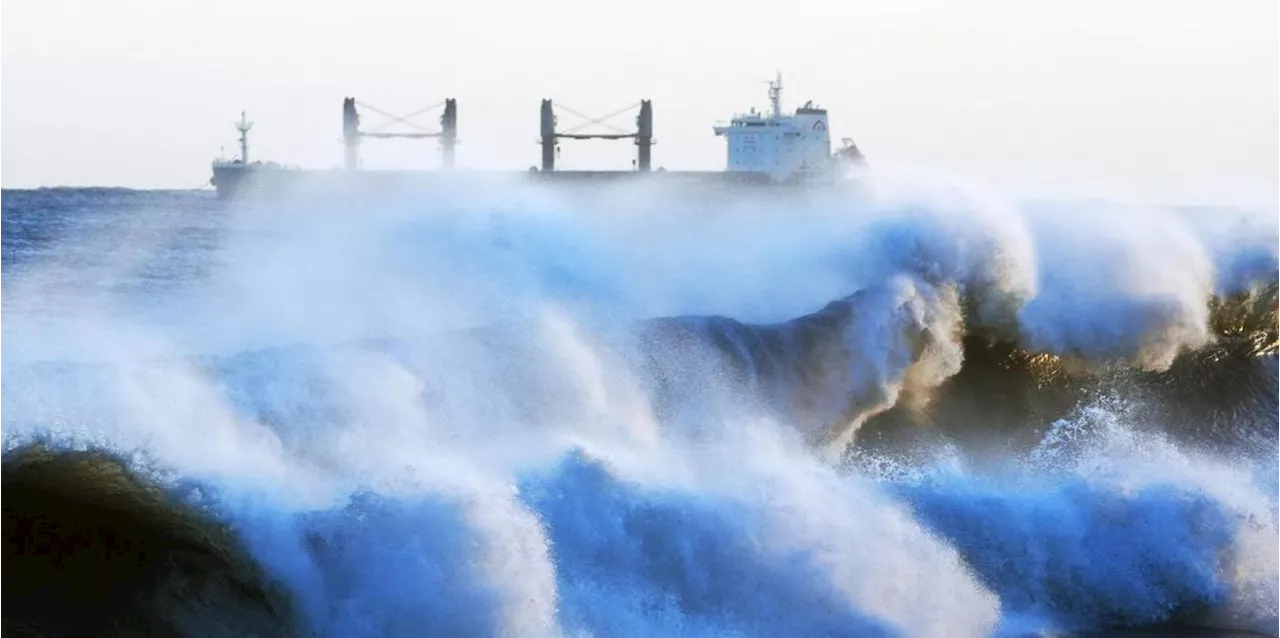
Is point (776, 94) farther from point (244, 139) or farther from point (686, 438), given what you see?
point (686, 438)

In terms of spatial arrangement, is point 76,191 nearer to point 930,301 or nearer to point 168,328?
point 168,328

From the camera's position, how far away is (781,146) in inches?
3895

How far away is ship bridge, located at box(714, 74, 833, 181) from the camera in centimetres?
9888

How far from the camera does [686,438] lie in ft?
54.6

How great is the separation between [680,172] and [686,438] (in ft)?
274

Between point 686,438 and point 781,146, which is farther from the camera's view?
point 781,146

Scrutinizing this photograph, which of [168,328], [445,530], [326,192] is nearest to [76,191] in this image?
[326,192]

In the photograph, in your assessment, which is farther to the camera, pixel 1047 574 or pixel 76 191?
pixel 76 191

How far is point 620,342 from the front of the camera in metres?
18.2

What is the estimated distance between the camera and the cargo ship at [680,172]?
314 feet

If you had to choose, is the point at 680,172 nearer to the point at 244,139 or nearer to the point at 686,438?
the point at 244,139

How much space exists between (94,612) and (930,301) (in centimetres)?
1196

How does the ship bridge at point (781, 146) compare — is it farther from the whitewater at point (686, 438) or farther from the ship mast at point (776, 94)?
the whitewater at point (686, 438)

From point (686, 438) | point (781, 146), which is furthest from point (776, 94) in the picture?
point (686, 438)
